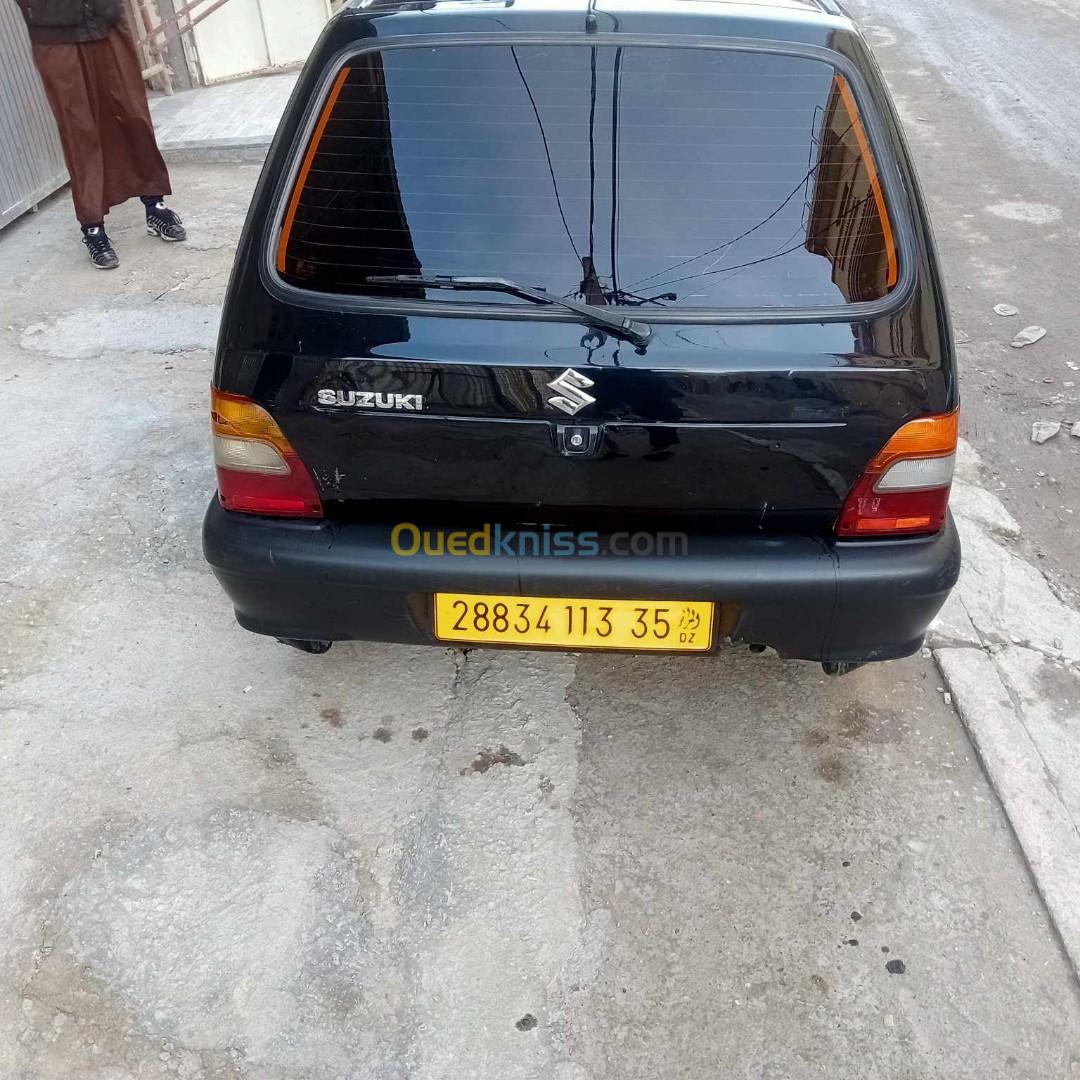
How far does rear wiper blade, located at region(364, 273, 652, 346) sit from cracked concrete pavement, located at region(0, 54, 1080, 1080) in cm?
115

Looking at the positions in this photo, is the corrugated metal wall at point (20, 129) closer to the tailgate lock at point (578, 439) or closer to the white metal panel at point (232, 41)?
the white metal panel at point (232, 41)

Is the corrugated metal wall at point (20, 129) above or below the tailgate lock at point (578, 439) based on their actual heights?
below

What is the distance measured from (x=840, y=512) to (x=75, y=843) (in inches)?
75.9

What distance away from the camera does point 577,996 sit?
1997 mm

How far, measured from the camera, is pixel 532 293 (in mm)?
1941

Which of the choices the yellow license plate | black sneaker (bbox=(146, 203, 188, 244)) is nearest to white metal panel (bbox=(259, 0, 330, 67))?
black sneaker (bbox=(146, 203, 188, 244))

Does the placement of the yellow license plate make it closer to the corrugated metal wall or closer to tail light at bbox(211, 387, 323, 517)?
tail light at bbox(211, 387, 323, 517)

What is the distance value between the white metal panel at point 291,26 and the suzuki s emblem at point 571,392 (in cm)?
811

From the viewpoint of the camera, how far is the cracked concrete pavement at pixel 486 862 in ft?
6.32

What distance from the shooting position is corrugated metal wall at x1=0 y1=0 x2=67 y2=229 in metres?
5.76

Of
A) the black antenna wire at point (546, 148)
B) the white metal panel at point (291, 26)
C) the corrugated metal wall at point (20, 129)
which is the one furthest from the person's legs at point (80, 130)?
the white metal panel at point (291, 26)

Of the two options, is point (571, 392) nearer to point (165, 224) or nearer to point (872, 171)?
point (872, 171)

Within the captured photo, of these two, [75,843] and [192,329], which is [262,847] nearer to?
[75,843]

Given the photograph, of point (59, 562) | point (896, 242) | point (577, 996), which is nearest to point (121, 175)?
point (59, 562)
